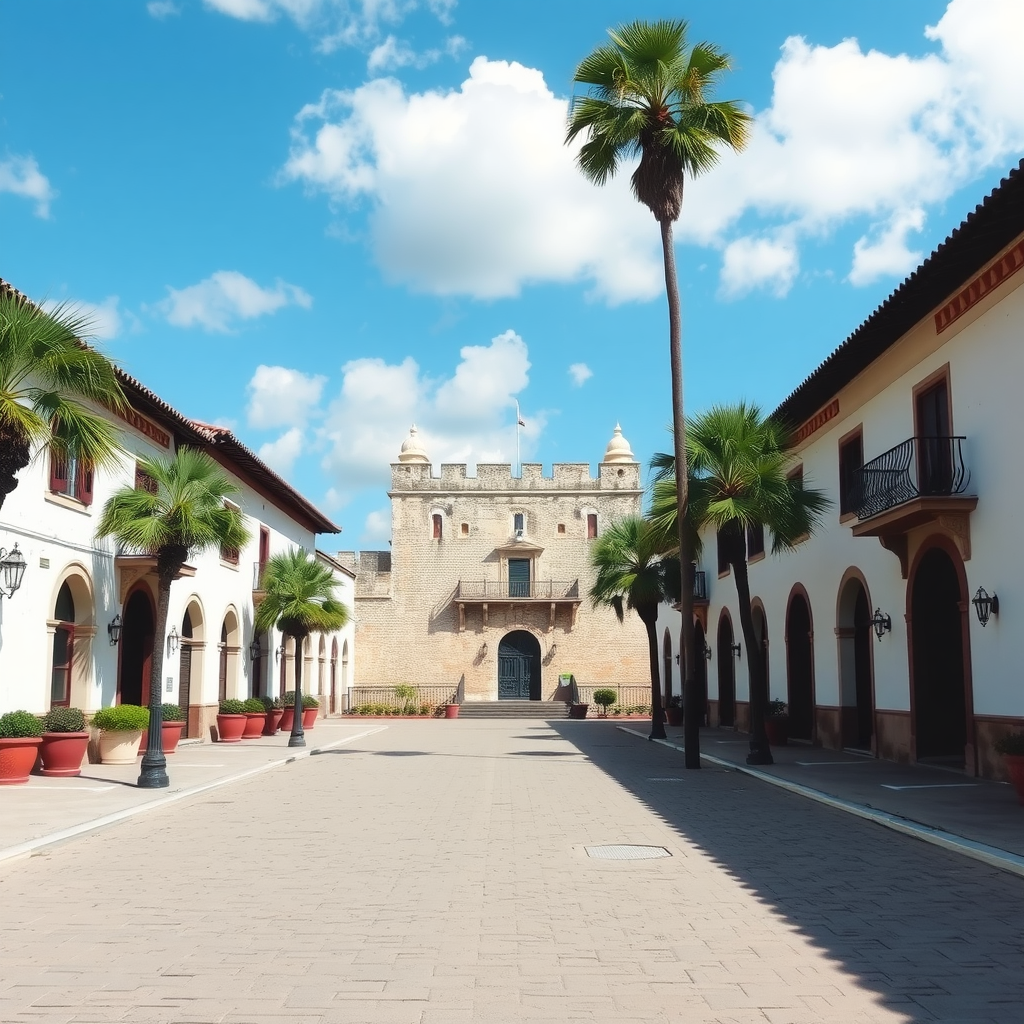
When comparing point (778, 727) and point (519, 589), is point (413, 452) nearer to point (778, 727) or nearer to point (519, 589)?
point (519, 589)

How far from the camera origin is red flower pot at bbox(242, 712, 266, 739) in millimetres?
28172

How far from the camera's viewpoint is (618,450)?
183 ft

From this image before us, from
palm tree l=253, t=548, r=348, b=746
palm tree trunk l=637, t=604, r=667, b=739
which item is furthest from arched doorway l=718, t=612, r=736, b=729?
palm tree l=253, t=548, r=348, b=746

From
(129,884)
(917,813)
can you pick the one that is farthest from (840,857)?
(129,884)

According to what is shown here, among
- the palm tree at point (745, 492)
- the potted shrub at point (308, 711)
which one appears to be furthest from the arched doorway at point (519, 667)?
the palm tree at point (745, 492)

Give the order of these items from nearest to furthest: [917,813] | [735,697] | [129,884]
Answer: [129,884] → [917,813] → [735,697]

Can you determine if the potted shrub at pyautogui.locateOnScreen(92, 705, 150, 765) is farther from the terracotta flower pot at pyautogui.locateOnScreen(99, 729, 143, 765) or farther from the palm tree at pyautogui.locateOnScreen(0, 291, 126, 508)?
the palm tree at pyautogui.locateOnScreen(0, 291, 126, 508)

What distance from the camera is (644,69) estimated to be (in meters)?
19.7

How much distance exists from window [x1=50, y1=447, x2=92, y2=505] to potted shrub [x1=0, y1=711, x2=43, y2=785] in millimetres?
4145

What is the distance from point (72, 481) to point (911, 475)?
47.9 ft

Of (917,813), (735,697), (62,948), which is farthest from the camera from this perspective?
(735,697)

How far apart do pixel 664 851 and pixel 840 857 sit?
1638mm

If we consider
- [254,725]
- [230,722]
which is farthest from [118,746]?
[254,725]

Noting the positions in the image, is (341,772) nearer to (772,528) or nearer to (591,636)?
(772,528)
